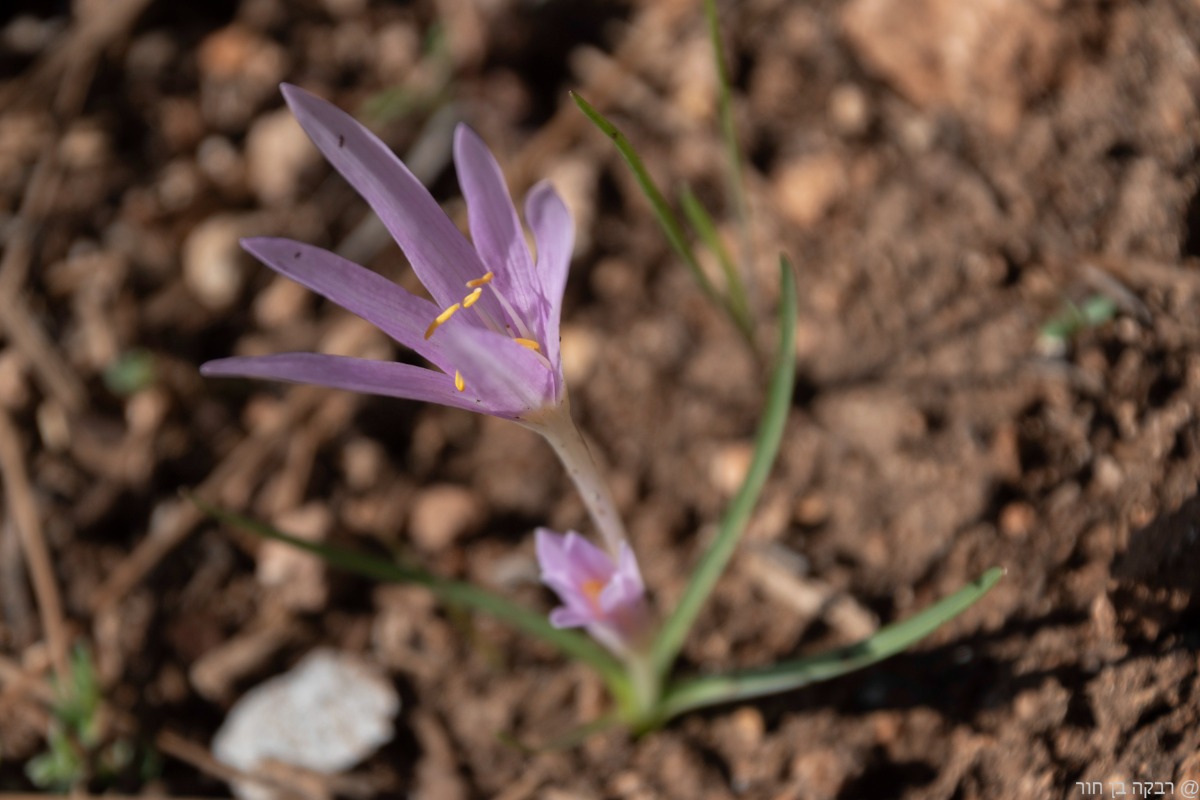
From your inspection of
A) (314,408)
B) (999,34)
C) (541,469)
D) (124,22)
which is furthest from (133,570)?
(999,34)

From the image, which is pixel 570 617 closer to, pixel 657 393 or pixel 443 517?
pixel 443 517

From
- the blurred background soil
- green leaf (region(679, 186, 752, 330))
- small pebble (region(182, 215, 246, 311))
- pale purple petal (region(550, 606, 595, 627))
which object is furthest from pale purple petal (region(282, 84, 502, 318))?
small pebble (region(182, 215, 246, 311))

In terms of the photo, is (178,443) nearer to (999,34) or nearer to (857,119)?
(857,119)

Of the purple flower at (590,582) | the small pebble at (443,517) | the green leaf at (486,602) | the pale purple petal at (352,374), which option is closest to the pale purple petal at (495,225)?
the pale purple petal at (352,374)

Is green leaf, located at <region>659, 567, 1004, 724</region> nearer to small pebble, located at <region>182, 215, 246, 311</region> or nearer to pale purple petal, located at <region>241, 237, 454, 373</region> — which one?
pale purple petal, located at <region>241, 237, 454, 373</region>

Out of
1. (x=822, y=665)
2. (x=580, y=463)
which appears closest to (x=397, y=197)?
(x=580, y=463)
